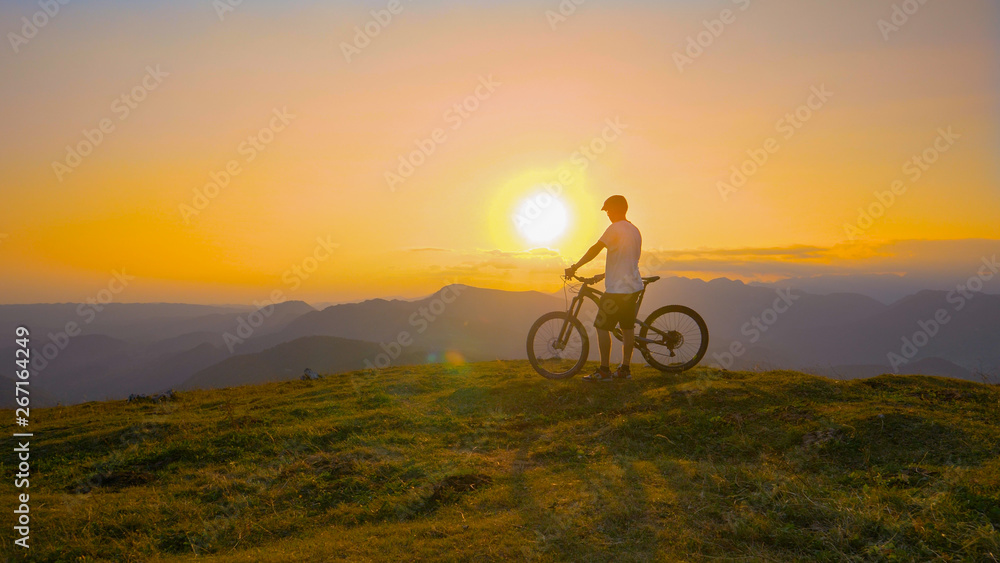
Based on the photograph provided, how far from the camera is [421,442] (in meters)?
9.02

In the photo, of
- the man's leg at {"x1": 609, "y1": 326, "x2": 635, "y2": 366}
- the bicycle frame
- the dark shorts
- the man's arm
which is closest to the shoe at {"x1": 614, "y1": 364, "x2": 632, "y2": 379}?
the man's leg at {"x1": 609, "y1": 326, "x2": 635, "y2": 366}

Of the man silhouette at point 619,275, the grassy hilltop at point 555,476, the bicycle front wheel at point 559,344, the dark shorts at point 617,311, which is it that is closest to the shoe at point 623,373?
the grassy hilltop at point 555,476

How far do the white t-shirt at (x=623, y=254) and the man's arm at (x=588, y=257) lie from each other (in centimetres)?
16

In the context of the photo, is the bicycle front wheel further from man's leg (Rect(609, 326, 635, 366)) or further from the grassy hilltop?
man's leg (Rect(609, 326, 635, 366))

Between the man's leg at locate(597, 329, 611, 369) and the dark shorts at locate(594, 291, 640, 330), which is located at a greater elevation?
the dark shorts at locate(594, 291, 640, 330)

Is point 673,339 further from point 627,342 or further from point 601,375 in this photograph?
point 601,375

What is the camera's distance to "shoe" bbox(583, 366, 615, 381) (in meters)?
11.3

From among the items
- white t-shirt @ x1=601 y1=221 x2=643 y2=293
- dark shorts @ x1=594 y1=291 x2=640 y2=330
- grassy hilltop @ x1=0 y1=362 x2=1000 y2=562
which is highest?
white t-shirt @ x1=601 y1=221 x2=643 y2=293

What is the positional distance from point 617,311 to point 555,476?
4799mm

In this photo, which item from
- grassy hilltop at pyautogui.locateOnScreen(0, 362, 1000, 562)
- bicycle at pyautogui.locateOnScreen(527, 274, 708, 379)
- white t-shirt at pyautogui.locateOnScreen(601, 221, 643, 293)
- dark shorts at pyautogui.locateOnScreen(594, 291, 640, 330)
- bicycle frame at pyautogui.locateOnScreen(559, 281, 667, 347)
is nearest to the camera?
grassy hilltop at pyautogui.locateOnScreen(0, 362, 1000, 562)

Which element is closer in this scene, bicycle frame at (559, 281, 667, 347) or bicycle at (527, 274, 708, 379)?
bicycle frame at (559, 281, 667, 347)

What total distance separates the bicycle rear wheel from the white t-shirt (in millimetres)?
1223

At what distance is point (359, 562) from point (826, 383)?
32.0 feet

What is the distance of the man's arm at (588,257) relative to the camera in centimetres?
1100
